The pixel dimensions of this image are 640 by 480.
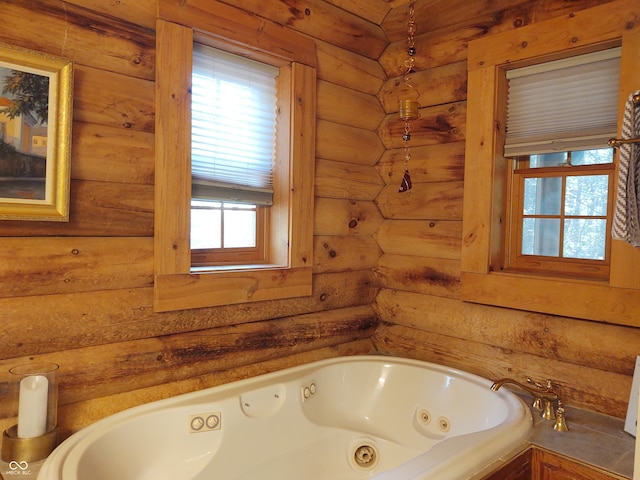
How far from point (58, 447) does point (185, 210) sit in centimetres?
91

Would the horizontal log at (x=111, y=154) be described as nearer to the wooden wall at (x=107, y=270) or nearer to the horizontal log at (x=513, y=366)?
the wooden wall at (x=107, y=270)

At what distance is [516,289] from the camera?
2.11 metres

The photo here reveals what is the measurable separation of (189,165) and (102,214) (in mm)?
389

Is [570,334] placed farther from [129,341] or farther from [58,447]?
[58,447]

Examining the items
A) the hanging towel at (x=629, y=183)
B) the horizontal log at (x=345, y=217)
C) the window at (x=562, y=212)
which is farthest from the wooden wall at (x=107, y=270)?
the hanging towel at (x=629, y=183)

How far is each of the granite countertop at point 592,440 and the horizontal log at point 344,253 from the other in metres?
1.14

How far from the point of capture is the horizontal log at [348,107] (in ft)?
7.89

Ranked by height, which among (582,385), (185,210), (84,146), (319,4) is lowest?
(582,385)

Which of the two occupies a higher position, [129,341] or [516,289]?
[516,289]

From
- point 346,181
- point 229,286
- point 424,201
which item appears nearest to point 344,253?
point 346,181

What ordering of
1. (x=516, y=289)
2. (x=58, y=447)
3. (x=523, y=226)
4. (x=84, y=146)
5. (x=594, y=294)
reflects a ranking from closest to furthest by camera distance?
(x=58, y=447)
(x=84, y=146)
(x=594, y=294)
(x=516, y=289)
(x=523, y=226)

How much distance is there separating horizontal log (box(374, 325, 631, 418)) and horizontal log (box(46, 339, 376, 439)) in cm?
34

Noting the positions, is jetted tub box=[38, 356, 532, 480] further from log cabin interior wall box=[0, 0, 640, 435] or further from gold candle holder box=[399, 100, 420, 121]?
gold candle holder box=[399, 100, 420, 121]

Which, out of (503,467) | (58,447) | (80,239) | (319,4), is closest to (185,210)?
(80,239)
